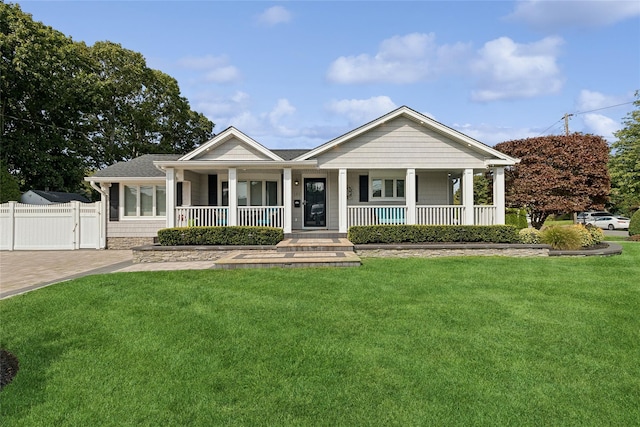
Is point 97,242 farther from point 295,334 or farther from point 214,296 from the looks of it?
point 295,334

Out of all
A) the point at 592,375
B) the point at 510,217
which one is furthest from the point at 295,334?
the point at 510,217

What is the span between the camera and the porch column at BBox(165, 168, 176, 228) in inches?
534

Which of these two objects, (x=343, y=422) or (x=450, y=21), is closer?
(x=343, y=422)

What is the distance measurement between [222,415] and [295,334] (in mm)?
1735

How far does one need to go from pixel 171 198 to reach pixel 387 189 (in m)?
8.77

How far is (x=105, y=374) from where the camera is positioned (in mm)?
3613

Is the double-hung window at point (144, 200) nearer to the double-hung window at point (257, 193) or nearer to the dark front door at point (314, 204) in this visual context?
the double-hung window at point (257, 193)

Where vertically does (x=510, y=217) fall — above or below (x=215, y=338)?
above

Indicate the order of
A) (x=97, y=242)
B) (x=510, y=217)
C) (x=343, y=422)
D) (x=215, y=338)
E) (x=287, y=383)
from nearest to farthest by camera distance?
(x=343, y=422), (x=287, y=383), (x=215, y=338), (x=97, y=242), (x=510, y=217)

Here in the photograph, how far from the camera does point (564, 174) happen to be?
15039 mm

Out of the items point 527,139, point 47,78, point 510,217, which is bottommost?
point 510,217

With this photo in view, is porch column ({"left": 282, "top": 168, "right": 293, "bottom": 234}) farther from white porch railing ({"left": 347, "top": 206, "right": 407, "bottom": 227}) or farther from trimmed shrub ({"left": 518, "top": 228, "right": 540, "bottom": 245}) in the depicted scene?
trimmed shrub ({"left": 518, "top": 228, "right": 540, "bottom": 245})

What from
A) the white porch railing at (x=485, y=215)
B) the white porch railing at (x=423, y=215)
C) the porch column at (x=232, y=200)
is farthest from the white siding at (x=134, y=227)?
the white porch railing at (x=485, y=215)

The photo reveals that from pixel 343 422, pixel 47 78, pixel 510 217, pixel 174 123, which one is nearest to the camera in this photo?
pixel 343 422
